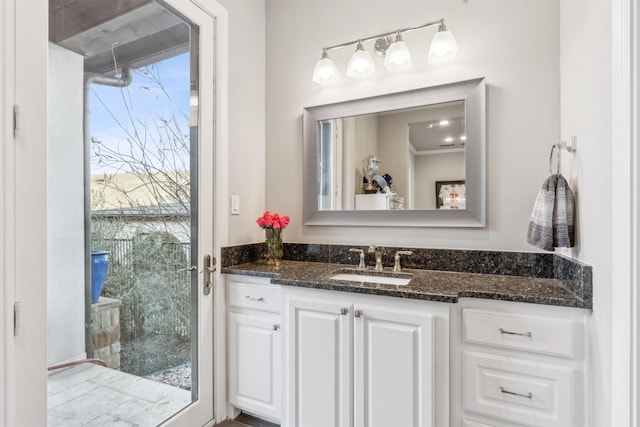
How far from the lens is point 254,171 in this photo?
224cm

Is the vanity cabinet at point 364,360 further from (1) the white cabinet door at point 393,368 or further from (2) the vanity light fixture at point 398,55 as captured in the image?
(2) the vanity light fixture at point 398,55

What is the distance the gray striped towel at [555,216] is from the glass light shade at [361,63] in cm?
116

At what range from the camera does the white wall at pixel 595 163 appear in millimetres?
1063

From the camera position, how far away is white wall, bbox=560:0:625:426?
1.06 m

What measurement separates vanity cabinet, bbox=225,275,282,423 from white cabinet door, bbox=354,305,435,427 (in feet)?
1.63

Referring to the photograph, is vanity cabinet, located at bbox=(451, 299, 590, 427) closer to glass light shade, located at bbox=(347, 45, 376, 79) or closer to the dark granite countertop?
the dark granite countertop

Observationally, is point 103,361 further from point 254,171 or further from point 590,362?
point 590,362

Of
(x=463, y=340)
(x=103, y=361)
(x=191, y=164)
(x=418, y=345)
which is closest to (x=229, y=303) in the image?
(x=103, y=361)

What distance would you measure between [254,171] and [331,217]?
61 centimetres

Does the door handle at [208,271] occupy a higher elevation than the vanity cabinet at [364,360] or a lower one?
higher

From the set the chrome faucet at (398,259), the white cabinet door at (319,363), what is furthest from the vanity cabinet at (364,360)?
the chrome faucet at (398,259)

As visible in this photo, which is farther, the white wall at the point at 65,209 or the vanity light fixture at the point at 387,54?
the vanity light fixture at the point at 387,54

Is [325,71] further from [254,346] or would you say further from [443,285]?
[254,346]

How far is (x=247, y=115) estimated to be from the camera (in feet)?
7.13
